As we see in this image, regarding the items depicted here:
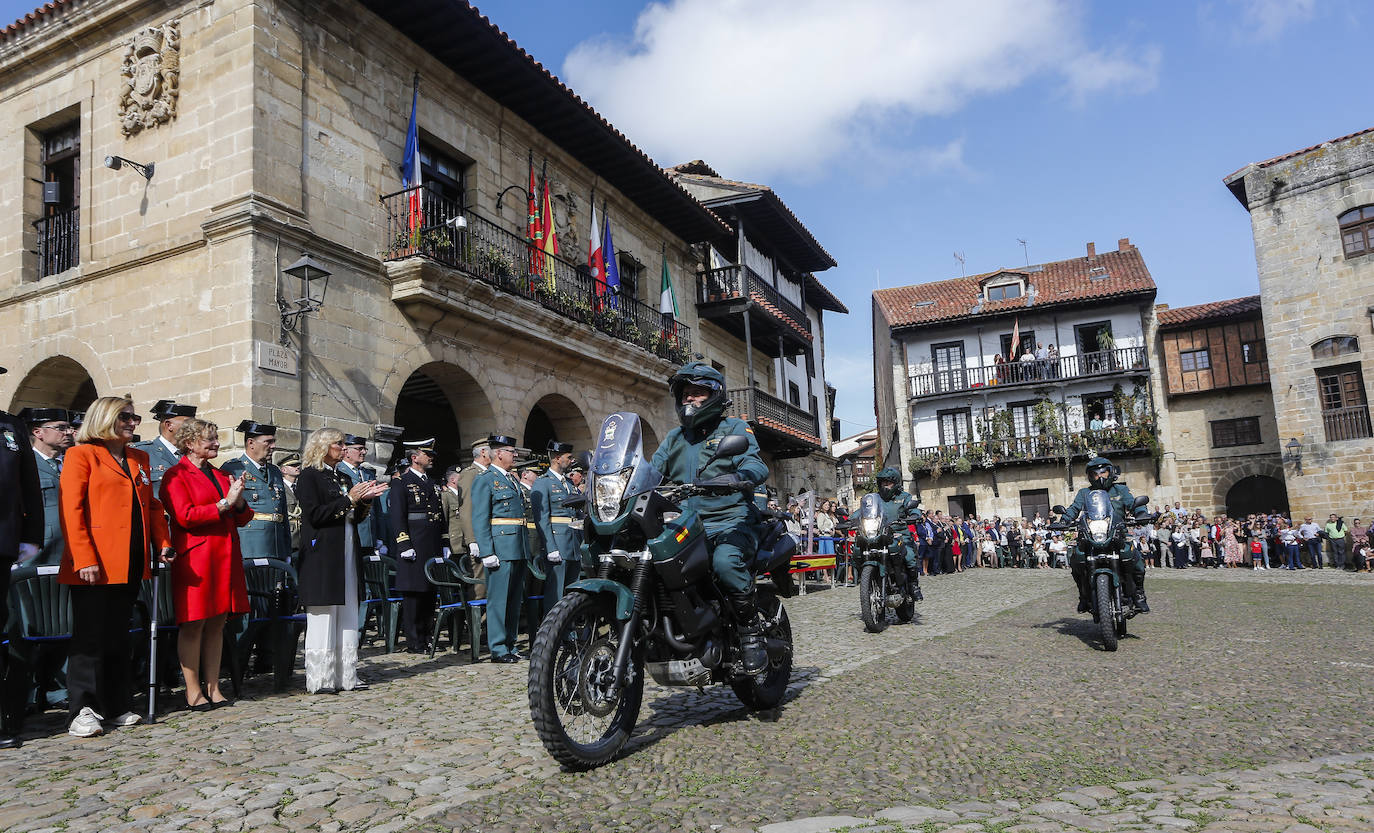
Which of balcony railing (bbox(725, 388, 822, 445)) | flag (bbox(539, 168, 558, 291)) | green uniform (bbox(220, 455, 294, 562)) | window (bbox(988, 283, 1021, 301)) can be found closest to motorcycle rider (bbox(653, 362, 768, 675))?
green uniform (bbox(220, 455, 294, 562))

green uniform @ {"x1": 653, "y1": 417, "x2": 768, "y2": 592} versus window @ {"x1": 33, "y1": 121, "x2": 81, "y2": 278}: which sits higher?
window @ {"x1": 33, "y1": 121, "x2": 81, "y2": 278}

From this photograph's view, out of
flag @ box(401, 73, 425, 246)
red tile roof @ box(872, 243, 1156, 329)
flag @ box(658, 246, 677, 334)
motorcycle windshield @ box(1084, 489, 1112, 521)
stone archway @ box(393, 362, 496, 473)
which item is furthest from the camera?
red tile roof @ box(872, 243, 1156, 329)

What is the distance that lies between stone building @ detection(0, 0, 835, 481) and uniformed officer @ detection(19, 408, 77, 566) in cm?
447

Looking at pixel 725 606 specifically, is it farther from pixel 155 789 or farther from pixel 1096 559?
pixel 1096 559

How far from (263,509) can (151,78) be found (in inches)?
302

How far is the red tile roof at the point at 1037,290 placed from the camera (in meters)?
37.9

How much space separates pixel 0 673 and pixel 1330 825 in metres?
6.01

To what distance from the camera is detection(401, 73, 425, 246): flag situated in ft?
42.9


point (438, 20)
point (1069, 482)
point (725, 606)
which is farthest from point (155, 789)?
point (1069, 482)

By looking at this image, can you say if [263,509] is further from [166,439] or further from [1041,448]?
[1041,448]

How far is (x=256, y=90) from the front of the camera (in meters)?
11.3

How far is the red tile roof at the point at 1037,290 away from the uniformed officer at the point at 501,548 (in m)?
33.9

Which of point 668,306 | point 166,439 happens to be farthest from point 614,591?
point 668,306

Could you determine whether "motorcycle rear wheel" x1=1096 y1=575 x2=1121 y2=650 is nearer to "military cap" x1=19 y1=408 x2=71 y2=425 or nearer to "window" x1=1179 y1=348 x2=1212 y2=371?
"military cap" x1=19 y1=408 x2=71 y2=425
